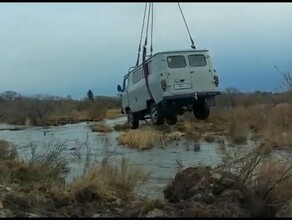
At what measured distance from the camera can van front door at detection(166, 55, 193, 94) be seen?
548 inches

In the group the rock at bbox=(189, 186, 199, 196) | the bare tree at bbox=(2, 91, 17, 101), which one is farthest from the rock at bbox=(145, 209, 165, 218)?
the bare tree at bbox=(2, 91, 17, 101)

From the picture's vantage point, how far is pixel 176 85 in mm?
14039

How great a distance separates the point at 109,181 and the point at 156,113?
92.1 inches

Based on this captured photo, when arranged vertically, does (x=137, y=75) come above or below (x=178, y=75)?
above

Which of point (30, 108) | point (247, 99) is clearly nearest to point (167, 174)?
point (247, 99)

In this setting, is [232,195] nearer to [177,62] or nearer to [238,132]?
[177,62]

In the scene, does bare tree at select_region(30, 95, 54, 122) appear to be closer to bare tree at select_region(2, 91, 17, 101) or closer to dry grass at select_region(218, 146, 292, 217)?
bare tree at select_region(2, 91, 17, 101)

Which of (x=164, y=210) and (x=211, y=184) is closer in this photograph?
(x=164, y=210)

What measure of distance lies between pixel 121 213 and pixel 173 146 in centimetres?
1777

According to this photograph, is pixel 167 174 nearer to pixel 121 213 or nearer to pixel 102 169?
pixel 102 169

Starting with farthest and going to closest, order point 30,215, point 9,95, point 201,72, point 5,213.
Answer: point 9,95, point 201,72, point 30,215, point 5,213

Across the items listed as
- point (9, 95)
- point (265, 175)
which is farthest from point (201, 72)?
point (9, 95)

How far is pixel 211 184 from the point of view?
13.5 metres

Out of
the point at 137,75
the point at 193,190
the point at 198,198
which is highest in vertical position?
the point at 137,75
